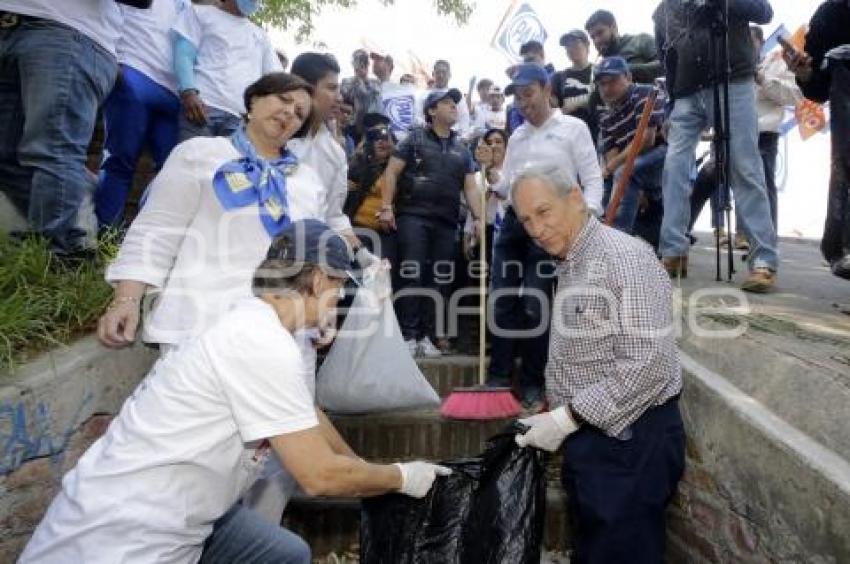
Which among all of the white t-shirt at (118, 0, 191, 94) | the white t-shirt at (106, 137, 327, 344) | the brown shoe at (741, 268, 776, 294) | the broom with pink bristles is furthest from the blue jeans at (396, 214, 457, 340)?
the white t-shirt at (106, 137, 327, 344)

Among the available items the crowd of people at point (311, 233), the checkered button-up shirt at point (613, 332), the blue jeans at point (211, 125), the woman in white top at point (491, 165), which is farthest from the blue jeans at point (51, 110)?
the woman in white top at point (491, 165)

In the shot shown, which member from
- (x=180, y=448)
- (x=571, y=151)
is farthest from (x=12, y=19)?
(x=571, y=151)

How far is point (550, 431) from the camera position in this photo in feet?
7.17

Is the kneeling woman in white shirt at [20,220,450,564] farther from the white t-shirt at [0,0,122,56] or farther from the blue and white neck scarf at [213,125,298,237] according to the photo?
the white t-shirt at [0,0,122,56]

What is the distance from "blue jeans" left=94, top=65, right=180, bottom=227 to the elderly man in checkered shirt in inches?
92.1

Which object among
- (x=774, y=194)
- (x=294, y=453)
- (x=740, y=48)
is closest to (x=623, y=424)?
(x=294, y=453)

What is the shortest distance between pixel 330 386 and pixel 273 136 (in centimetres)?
107

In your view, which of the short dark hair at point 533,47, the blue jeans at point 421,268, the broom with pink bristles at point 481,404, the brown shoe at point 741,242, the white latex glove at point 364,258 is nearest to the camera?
the white latex glove at point 364,258

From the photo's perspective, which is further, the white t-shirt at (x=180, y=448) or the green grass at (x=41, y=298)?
the green grass at (x=41, y=298)

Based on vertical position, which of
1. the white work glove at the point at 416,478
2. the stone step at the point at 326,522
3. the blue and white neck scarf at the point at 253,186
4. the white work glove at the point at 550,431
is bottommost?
the stone step at the point at 326,522

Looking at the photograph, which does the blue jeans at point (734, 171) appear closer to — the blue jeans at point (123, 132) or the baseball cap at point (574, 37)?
the baseball cap at point (574, 37)

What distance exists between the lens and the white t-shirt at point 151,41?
356cm

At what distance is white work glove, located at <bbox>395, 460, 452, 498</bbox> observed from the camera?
2.06m

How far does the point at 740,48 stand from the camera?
3.78 m
